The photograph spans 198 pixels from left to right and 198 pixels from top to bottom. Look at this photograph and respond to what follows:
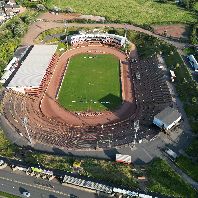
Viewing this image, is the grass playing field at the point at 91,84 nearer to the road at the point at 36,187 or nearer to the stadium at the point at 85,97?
the stadium at the point at 85,97

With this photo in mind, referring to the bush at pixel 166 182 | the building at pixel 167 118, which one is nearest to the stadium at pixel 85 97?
the building at pixel 167 118

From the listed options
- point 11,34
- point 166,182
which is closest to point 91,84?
point 11,34

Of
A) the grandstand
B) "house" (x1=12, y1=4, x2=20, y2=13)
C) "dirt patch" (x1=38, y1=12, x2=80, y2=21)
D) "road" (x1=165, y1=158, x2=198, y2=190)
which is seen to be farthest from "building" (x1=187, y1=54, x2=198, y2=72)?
"house" (x1=12, y1=4, x2=20, y2=13)

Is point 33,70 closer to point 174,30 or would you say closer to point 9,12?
point 9,12

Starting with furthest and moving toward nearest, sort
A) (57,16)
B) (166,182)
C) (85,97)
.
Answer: (57,16), (85,97), (166,182)

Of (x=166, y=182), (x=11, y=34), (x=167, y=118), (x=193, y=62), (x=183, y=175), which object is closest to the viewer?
(x=166, y=182)

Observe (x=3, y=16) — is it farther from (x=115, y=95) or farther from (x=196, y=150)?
(x=196, y=150)

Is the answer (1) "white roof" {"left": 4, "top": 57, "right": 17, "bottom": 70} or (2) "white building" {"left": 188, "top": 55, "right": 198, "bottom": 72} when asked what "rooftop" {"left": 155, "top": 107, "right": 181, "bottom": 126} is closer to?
(2) "white building" {"left": 188, "top": 55, "right": 198, "bottom": 72}
